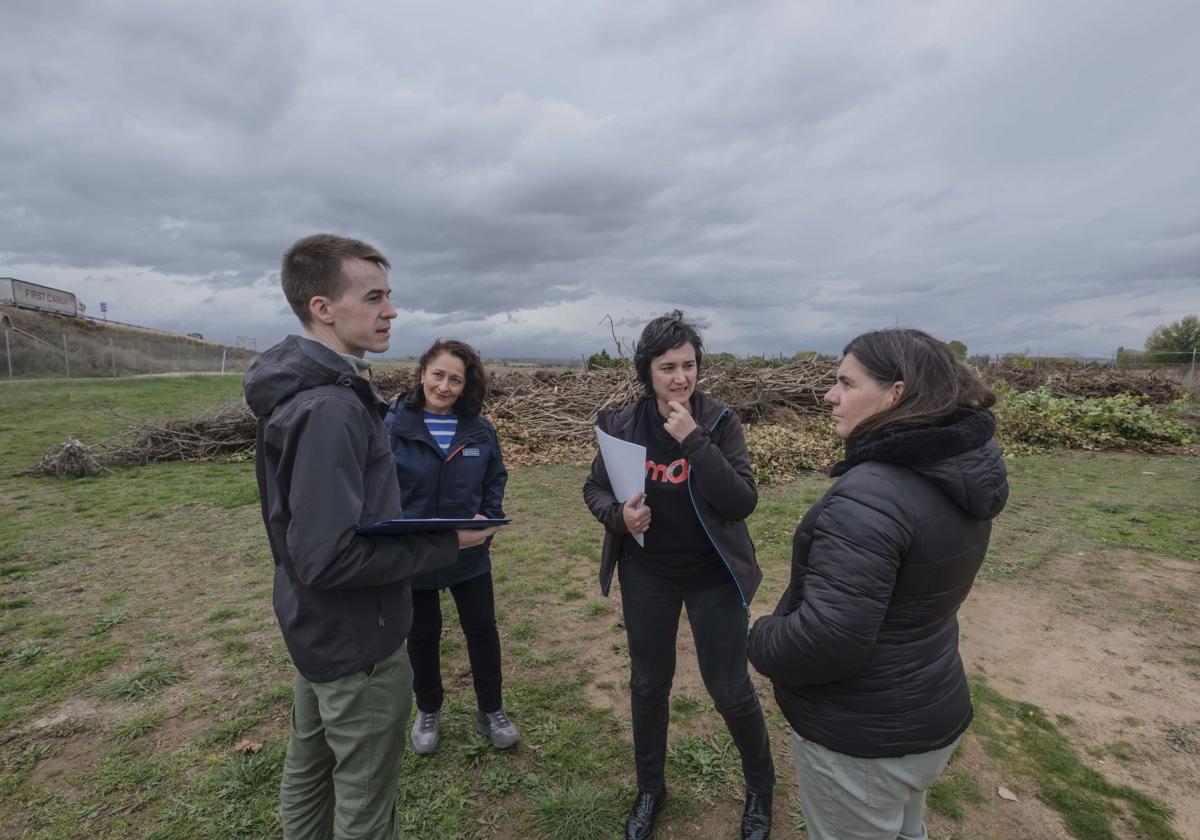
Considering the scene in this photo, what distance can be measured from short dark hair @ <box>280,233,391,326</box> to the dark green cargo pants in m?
1.12

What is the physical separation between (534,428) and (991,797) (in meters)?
9.37

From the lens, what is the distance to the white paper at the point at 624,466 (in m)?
2.12

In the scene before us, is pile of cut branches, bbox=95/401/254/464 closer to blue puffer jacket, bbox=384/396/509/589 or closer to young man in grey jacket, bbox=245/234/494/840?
blue puffer jacket, bbox=384/396/509/589

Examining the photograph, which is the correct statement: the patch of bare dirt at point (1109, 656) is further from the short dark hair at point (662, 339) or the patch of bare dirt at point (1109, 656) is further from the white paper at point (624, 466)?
the short dark hair at point (662, 339)

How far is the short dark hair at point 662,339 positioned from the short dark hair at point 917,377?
779mm

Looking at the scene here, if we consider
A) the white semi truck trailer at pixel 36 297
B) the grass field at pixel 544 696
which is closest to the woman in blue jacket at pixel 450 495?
the grass field at pixel 544 696

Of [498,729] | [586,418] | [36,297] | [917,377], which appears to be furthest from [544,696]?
[36,297]

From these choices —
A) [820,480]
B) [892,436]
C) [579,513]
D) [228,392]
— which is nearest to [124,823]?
[892,436]

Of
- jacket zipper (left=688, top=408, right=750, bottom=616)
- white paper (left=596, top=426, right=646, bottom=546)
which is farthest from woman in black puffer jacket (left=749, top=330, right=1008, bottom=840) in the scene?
white paper (left=596, top=426, right=646, bottom=546)

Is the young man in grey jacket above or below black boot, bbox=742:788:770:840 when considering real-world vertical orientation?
above

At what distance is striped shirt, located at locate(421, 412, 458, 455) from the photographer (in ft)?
9.34

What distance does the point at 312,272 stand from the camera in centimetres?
165

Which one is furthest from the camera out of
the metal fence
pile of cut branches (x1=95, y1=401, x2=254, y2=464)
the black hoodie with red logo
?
the metal fence

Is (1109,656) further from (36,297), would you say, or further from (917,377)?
(36,297)
